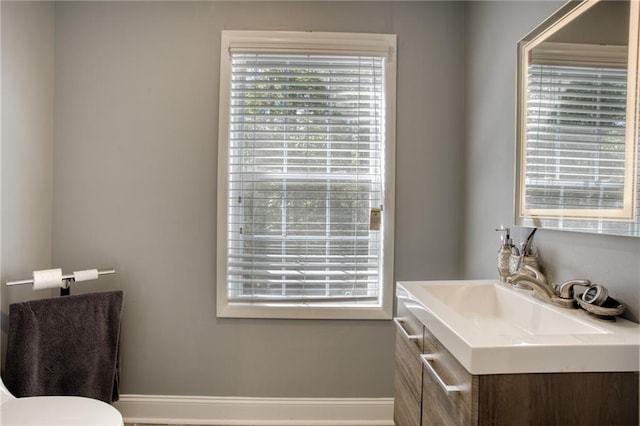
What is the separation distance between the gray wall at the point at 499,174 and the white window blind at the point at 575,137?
12cm

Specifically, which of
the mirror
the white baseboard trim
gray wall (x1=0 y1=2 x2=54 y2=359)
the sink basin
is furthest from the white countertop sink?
gray wall (x1=0 y1=2 x2=54 y2=359)

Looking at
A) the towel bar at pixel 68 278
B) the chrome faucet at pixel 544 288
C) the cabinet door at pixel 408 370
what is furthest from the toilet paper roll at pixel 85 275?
the chrome faucet at pixel 544 288

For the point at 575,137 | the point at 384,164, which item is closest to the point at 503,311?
the point at 575,137

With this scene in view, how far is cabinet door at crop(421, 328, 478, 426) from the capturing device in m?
0.72

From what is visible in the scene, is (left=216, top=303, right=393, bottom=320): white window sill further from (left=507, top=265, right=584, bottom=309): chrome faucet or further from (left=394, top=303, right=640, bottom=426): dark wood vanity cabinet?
(left=394, top=303, right=640, bottom=426): dark wood vanity cabinet

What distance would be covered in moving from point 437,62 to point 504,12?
418 mm

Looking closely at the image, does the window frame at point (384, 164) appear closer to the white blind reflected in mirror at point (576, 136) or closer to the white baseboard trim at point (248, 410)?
the white baseboard trim at point (248, 410)

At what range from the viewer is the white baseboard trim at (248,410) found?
6.05ft

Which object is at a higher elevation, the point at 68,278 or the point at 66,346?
the point at 68,278

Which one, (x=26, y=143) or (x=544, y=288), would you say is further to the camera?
(x=26, y=143)

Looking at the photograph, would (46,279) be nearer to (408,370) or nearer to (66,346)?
(66,346)

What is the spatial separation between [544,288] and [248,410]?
63.5 inches

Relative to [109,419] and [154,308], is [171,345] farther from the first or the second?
[109,419]

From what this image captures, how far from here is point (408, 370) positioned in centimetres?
118
